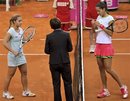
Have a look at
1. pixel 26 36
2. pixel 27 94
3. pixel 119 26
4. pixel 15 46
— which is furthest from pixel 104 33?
pixel 27 94

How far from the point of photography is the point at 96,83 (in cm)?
1049

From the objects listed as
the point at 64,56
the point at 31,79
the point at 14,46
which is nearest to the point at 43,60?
the point at 31,79

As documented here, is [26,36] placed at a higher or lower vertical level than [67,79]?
higher

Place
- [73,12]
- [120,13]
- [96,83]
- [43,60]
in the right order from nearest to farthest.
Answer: [96,83], [43,60], [73,12], [120,13]

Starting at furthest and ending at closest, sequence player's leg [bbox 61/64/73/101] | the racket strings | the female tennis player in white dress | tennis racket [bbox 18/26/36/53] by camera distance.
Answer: the racket strings, tennis racket [bbox 18/26/36/53], the female tennis player in white dress, player's leg [bbox 61/64/73/101]

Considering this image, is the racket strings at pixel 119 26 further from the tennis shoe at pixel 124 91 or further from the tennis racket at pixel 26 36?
the tennis racket at pixel 26 36

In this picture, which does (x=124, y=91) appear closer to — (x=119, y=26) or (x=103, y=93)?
(x=103, y=93)

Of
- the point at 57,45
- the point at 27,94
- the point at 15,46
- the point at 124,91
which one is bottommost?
the point at 27,94

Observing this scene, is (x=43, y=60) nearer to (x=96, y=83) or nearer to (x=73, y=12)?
(x=96, y=83)

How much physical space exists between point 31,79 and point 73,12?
581 cm

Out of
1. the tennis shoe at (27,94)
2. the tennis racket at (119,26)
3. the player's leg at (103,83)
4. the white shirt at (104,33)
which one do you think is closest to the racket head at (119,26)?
the tennis racket at (119,26)

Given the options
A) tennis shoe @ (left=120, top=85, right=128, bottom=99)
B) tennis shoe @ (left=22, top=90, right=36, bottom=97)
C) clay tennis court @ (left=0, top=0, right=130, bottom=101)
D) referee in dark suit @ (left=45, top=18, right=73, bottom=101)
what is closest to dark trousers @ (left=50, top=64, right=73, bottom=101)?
referee in dark suit @ (left=45, top=18, right=73, bottom=101)

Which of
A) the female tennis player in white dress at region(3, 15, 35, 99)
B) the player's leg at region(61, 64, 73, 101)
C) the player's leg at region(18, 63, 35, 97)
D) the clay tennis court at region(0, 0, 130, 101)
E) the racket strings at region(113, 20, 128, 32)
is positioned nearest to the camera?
the player's leg at region(61, 64, 73, 101)

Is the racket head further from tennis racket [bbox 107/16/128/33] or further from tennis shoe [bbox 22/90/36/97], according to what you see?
tennis shoe [bbox 22/90/36/97]
